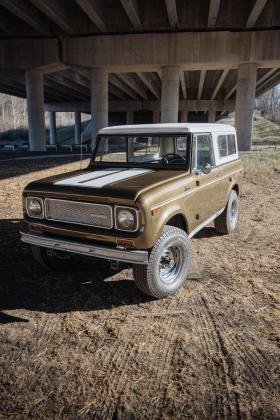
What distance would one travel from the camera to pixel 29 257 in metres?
5.38

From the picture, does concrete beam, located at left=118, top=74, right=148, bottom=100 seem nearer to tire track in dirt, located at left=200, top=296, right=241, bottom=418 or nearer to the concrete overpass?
the concrete overpass

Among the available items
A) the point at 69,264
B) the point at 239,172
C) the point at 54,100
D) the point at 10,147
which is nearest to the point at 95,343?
the point at 69,264

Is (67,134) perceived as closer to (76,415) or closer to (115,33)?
(115,33)

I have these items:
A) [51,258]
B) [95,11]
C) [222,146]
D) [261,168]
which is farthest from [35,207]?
[95,11]

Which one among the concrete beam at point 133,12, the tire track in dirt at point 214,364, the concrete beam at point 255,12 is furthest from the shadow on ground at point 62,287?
the concrete beam at point 255,12

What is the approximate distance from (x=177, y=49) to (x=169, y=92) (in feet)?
10.1

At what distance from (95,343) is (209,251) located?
2954 millimetres

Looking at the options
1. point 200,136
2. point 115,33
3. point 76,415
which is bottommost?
point 76,415

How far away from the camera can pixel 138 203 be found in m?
3.59

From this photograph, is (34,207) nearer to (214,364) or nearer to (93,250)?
(93,250)

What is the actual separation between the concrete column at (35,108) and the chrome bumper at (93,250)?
74.4ft

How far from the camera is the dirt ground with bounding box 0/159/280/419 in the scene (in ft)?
8.52

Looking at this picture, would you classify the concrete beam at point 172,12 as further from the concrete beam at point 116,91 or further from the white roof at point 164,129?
the concrete beam at point 116,91

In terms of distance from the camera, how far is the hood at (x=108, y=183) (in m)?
3.77
